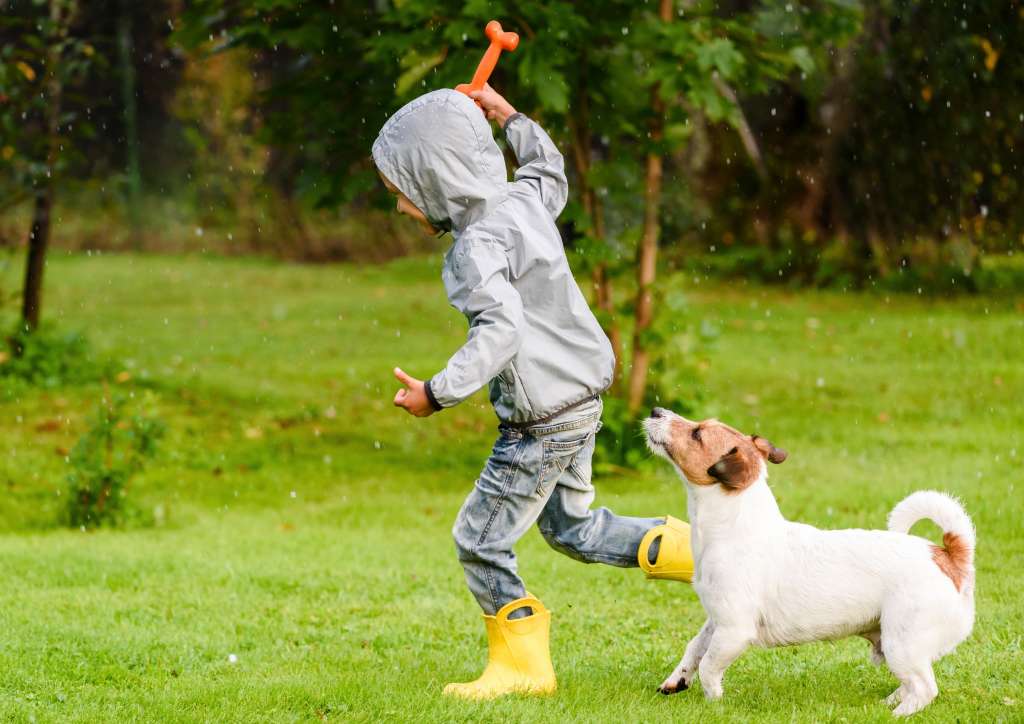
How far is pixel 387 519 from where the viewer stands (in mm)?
8367

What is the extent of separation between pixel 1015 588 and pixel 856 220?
13087 mm

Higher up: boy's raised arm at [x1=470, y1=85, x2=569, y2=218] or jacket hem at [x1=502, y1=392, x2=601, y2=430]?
boy's raised arm at [x1=470, y1=85, x2=569, y2=218]

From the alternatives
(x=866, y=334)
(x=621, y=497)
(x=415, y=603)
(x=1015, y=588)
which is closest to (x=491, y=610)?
Answer: (x=415, y=603)

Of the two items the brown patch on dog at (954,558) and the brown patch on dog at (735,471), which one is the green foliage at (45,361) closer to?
the brown patch on dog at (735,471)

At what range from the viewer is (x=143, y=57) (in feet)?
84.9

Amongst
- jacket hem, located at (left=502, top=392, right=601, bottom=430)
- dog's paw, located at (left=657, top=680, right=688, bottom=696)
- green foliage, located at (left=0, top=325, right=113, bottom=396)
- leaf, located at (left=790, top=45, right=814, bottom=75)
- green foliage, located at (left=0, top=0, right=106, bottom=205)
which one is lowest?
green foliage, located at (left=0, top=325, right=113, bottom=396)

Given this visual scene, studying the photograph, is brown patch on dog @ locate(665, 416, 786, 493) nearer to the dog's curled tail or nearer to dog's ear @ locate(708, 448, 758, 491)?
dog's ear @ locate(708, 448, 758, 491)

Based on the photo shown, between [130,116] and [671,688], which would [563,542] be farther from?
[130,116]

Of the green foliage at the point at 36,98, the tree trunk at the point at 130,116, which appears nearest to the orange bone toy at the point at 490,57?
the green foliage at the point at 36,98

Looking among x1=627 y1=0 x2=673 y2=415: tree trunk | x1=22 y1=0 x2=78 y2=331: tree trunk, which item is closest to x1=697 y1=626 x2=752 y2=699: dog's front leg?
x1=627 y1=0 x2=673 y2=415: tree trunk

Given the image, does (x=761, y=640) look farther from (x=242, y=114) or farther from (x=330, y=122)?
(x=242, y=114)

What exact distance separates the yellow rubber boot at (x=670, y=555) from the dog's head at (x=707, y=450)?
47 cm

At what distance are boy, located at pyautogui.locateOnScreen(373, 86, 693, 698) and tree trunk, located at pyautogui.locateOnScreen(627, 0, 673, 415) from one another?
14.4 ft

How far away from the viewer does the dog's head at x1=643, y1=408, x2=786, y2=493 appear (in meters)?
4.20
